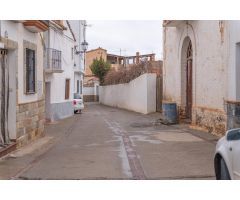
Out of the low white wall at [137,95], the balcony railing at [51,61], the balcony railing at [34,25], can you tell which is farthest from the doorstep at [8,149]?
the low white wall at [137,95]

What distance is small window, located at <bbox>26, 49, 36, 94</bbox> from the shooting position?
40.8ft

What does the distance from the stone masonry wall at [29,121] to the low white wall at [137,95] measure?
40.4 ft

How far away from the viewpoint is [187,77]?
1878cm

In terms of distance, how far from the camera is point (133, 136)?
14.4m

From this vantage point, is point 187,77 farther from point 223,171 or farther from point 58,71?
point 223,171

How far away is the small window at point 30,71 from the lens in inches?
489

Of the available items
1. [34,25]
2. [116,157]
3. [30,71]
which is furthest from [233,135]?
[30,71]

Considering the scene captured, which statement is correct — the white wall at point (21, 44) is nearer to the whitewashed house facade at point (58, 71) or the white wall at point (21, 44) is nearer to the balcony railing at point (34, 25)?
the balcony railing at point (34, 25)

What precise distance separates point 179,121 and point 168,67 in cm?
328

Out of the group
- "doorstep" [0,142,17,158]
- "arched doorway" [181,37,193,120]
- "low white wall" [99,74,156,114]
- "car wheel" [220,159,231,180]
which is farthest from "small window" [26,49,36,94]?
"low white wall" [99,74,156,114]

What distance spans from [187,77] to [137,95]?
1075cm

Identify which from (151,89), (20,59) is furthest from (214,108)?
(151,89)

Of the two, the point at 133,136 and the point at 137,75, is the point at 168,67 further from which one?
the point at 137,75

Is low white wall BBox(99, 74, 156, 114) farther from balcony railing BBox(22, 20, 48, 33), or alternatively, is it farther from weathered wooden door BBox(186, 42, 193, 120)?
balcony railing BBox(22, 20, 48, 33)
